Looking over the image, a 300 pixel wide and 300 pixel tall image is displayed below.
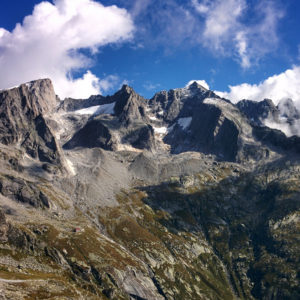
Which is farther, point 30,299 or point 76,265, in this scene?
point 76,265

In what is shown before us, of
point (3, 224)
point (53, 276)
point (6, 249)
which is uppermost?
point (3, 224)

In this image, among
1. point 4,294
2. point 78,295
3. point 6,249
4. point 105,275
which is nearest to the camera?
point 4,294

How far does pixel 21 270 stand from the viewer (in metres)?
146

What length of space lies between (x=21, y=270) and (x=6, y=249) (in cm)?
2558

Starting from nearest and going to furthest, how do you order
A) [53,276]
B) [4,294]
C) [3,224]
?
1. [4,294]
2. [53,276]
3. [3,224]

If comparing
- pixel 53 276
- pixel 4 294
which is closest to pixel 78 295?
pixel 53 276

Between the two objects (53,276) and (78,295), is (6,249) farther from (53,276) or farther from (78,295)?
(78,295)

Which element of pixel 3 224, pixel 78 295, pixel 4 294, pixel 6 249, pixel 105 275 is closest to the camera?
pixel 4 294

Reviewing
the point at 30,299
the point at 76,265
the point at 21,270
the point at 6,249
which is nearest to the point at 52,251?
the point at 76,265

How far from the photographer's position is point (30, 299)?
112 meters

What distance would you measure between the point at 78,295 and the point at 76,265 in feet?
139

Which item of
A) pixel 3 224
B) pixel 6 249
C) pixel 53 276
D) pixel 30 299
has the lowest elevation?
pixel 30 299

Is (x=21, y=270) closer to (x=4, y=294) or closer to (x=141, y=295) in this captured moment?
(x=4, y=294)

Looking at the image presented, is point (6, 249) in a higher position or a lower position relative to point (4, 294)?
higher
